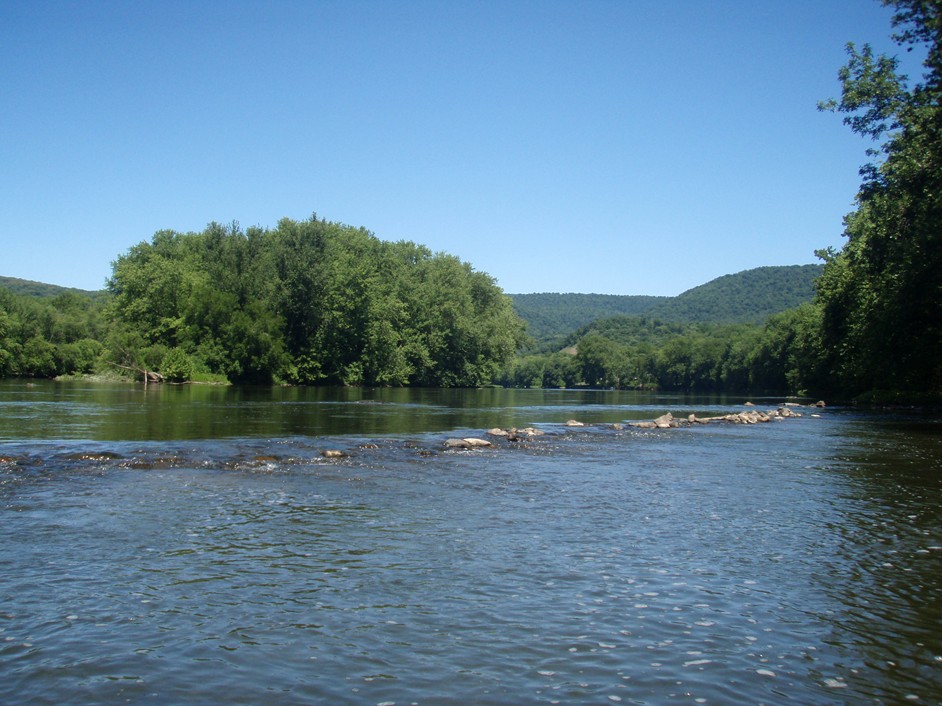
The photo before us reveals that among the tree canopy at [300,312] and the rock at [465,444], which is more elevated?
the tree canopy at [300,312]

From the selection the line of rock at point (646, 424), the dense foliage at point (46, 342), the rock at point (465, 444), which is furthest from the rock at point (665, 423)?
A: the dense foliage at point (46, 342)

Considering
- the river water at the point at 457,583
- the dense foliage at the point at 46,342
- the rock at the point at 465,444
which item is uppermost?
the dense foliage at the point at 46,342

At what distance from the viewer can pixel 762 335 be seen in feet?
464

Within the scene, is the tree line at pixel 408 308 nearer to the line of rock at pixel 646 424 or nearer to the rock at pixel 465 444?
the line of rock at pixel 646 424

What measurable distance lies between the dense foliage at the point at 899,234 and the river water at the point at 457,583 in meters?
22.7

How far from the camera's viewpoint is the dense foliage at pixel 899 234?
33688 mm

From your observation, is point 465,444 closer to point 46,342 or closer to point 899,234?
point 899,234

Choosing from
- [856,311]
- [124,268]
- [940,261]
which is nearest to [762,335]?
[856,311]

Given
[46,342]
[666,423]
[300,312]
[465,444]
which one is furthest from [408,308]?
[465,444]

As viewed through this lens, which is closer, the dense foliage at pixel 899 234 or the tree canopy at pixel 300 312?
the dense foliage at pixel 899 234

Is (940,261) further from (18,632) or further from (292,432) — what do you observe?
(18,632)

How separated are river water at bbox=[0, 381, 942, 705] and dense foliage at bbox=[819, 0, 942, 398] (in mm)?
22749

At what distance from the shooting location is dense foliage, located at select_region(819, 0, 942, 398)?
1326 inches

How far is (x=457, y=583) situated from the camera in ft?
30.3
